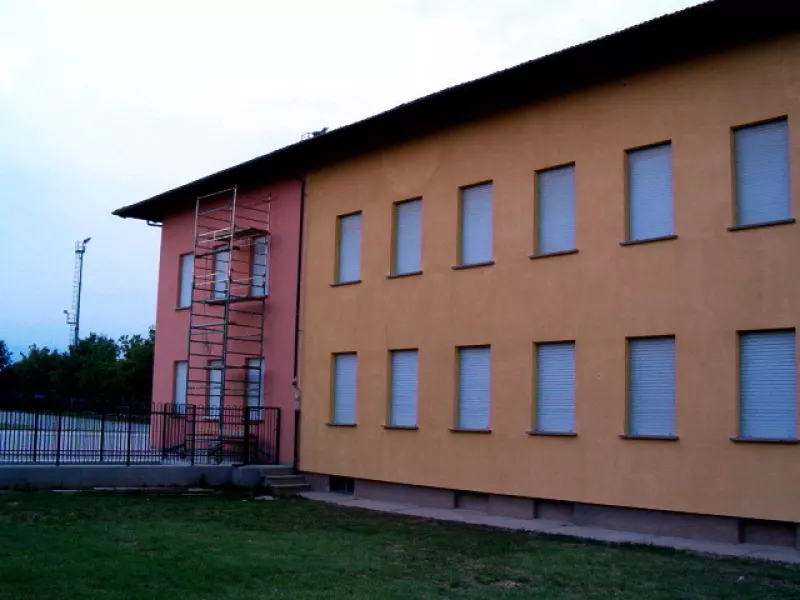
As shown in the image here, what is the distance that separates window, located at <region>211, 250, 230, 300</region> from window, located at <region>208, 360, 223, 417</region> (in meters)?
1.88

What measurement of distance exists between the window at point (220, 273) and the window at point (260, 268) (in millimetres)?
975

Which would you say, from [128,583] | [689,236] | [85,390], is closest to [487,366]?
[689,236]

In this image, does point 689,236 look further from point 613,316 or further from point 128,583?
point 128,583

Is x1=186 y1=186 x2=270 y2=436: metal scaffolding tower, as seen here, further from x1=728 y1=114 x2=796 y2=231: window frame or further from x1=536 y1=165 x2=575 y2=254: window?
x1=728 y1=114 x2=796 y2=231: window frame

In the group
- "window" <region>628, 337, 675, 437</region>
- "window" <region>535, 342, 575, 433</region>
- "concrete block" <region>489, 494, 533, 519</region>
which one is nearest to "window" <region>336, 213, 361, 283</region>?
"window" <region>535, 342, 575, 433</region>

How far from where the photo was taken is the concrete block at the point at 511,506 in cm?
1777

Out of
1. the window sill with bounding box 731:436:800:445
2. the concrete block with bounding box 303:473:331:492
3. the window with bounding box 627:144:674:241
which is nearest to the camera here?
the window sill with bounding box 731:436:800:445

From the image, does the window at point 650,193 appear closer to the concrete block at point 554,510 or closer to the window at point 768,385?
the window at point 768,385

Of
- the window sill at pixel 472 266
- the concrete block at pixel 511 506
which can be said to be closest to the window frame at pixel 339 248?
the window sill at pixel 472 266

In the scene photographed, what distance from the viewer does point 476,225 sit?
63.8 ft

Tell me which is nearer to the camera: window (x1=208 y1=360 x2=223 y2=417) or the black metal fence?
the black metal fence

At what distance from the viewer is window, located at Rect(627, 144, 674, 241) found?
16.1 metres

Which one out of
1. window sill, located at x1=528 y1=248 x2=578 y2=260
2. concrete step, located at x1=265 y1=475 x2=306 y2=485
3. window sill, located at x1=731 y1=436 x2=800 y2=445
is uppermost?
window sill, located at x1=528 y1=248 x2=578 y2=260

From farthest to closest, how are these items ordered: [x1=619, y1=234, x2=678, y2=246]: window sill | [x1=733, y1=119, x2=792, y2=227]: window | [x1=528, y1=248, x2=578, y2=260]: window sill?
[x1=528, y1=248, x2=578, y2=260]: window sill < [x1=619, y1=234, x2=678, y2=246]: window sill < [x1=733, y1=119, x2=792, y2=227]: window
